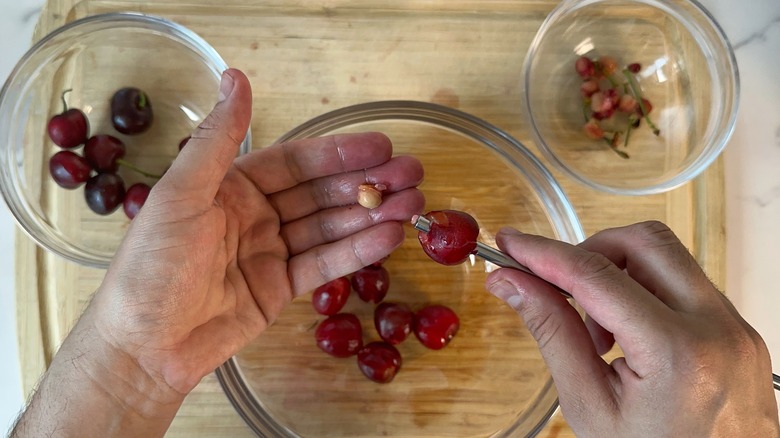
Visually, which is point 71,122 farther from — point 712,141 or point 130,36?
point 712,141

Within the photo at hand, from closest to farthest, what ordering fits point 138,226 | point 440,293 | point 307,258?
point 138,226 < point 307,258 < point 440,293

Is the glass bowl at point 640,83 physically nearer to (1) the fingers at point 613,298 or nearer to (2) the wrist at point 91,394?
(1) the fingers at point 613,298

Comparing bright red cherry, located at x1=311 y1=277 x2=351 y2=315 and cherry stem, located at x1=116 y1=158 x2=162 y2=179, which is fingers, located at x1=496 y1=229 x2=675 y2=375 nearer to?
bright red cherry, located at x1=311 y1=277 x2=351 y2=315

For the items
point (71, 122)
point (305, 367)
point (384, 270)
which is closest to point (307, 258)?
point (384, 270)

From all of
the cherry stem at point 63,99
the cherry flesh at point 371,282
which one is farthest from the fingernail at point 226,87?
the cherry stem at point 63,99

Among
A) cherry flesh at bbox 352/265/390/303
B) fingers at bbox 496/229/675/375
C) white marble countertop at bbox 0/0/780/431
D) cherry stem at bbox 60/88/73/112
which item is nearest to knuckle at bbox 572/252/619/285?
fingers at bbox 496/229/675/375

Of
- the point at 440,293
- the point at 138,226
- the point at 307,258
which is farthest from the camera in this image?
the point at 440,293
